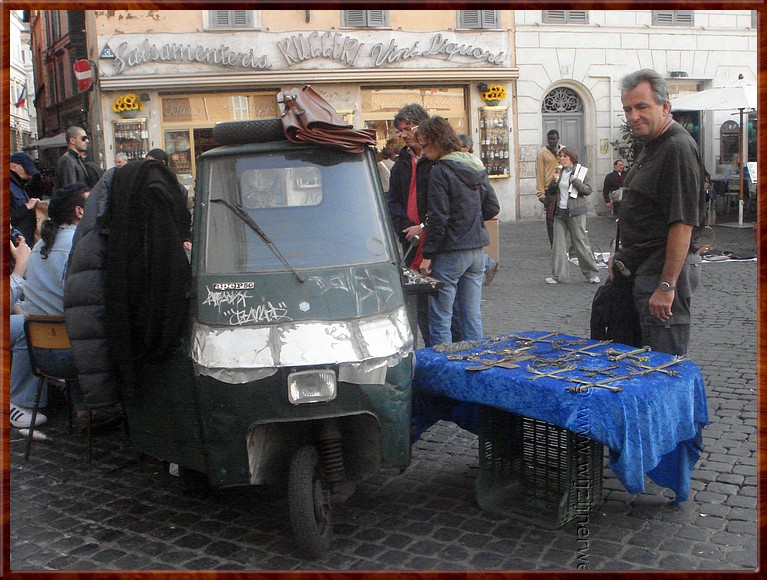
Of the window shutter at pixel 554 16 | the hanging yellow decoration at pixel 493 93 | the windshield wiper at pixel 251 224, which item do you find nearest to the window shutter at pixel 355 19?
the hanging yellow decoration at pixel 493 93

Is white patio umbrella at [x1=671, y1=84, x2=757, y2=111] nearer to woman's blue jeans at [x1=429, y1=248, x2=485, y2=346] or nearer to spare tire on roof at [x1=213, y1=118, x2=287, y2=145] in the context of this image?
woman's blue jeans at [x1=429, y1=248, x2=485, y2=346]

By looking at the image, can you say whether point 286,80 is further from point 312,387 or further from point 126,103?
point 312,387

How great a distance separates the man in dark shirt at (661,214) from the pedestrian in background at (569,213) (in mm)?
6251

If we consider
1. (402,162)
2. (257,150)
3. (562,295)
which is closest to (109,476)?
(257,150)

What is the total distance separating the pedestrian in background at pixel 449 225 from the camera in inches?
217

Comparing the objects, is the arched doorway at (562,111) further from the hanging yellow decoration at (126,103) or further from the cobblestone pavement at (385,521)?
the cobblestone pavement at (385,521)

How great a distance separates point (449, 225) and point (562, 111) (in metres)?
15.9

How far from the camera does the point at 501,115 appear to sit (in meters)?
20.0

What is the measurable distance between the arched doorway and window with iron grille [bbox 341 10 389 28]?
4139mm

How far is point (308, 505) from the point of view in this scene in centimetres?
347

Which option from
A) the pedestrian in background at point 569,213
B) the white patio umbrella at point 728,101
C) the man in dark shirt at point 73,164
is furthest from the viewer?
the white patio umbrella at point 728,101

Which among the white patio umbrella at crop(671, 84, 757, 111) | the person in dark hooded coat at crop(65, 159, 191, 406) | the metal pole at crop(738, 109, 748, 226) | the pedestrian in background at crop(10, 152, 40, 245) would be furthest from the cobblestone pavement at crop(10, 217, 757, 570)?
the white patio umbrella at crop(671, 84, 757, 111)

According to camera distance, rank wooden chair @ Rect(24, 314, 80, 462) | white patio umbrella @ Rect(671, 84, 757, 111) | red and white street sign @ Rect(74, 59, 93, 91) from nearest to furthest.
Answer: wooden chair @ Rect(24, 314, 80, 462) → white patio umbrella @ Rect(671, 84, 757, 111) → red and white street sign @ Rect(74, 59, 93, 91)

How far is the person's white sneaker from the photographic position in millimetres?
5574
